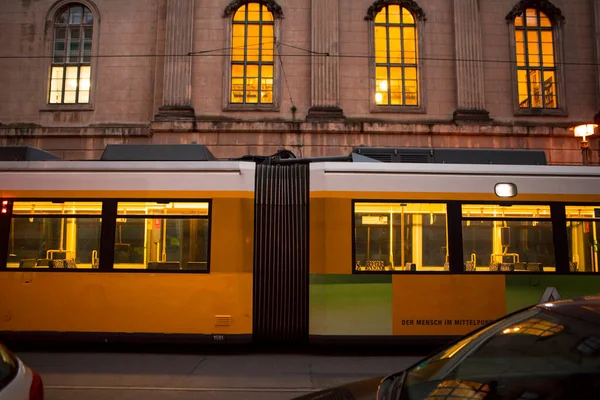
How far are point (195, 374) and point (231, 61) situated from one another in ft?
38.7

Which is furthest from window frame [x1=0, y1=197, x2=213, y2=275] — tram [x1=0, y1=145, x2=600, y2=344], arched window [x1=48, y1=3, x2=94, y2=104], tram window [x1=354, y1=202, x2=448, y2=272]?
arched window [x1=48, y1=3, x2=94, y2=104]

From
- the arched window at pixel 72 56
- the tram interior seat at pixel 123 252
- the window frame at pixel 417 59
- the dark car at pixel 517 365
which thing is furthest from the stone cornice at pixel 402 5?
the dark car at pixel 517 365

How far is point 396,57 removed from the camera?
15602 mm

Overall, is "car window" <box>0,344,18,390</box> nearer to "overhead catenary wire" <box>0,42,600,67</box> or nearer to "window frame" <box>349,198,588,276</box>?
"window frame" <box>349,198,588,276</box>

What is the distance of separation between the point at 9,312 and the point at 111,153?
3.10m

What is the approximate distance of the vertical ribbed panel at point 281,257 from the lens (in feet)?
23.2

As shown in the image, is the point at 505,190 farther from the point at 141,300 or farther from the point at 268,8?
the point at 268,8

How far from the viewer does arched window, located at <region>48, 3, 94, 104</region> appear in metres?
15.7

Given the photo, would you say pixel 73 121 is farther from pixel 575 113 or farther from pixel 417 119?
pixel 575 113

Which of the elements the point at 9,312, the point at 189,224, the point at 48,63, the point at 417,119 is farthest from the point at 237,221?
the point at 48,63

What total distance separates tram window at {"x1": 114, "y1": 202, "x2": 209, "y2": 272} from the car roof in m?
5.50

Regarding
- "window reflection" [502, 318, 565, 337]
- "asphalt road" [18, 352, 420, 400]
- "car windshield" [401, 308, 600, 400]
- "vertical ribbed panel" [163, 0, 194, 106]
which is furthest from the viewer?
"vertical ribbed panel" [163, 0, 194, 106]

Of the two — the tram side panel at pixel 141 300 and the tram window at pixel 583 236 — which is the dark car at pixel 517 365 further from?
the tram window at pixel 583 236

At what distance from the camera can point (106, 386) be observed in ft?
18.6
